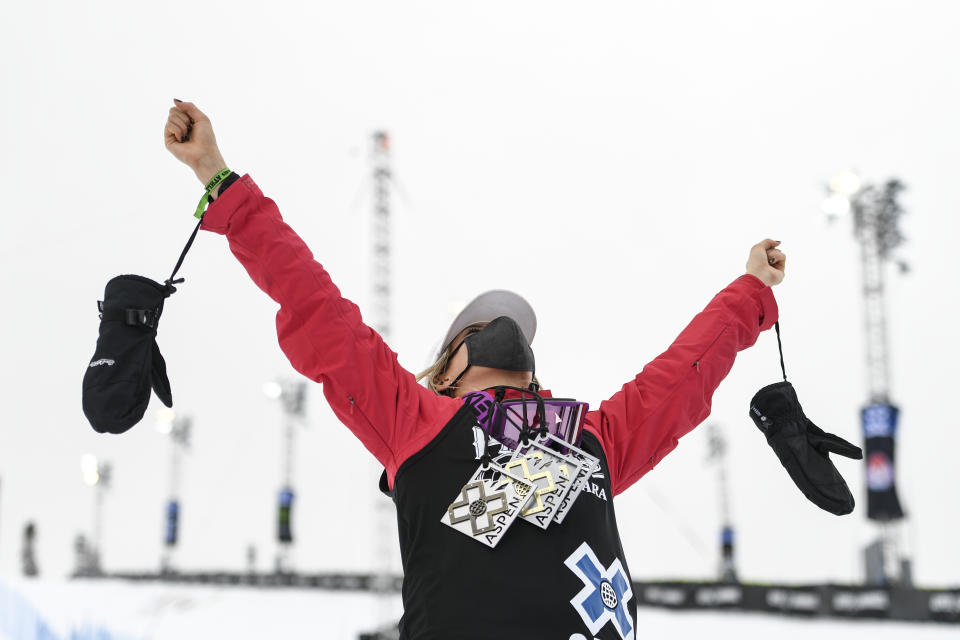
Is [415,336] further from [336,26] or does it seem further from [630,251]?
[336,26]

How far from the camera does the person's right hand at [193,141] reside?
1686 mm

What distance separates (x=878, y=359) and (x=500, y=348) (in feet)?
37.8

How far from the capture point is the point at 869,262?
489 inches

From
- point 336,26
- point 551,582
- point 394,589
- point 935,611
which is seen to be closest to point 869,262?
point 935,611

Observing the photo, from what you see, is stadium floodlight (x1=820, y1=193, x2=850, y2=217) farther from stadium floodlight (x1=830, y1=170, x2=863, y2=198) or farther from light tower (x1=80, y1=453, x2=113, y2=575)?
light tower (x1=80, y1=453, x2=113, y2=575)

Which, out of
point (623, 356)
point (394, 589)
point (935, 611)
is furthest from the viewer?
point (623, 356)

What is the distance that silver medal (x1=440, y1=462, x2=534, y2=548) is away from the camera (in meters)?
1.51

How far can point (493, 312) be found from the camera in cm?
206

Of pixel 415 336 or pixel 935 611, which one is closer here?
pixel 935 611

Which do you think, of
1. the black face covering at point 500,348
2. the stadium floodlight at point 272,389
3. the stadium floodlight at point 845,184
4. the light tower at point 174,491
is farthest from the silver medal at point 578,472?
the light tower at point 174,491

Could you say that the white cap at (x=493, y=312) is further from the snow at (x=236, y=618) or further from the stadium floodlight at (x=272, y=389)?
the stadium floodlight at (x=272, y=389)

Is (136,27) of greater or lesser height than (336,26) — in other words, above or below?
below

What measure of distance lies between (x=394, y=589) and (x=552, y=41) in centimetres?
2623

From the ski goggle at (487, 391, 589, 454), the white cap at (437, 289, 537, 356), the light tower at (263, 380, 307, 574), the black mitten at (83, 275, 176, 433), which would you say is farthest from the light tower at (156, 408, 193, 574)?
the ski goggle at (487, 391, 589, 454)
